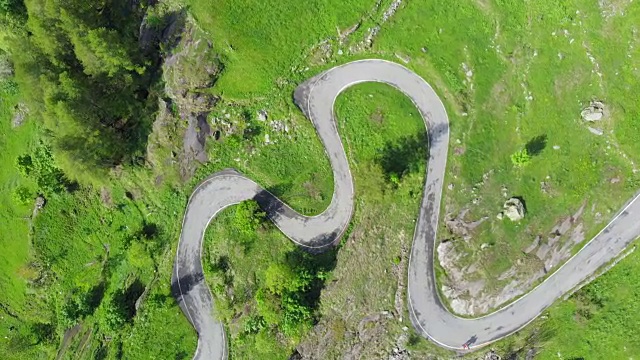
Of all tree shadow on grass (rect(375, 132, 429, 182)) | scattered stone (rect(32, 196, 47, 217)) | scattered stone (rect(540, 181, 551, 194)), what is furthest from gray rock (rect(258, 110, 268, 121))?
scattered stone (rect(32, 196, 47, 217))

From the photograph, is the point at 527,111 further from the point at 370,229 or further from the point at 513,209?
the point at 370,229

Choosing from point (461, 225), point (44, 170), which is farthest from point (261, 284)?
point (44, 170)

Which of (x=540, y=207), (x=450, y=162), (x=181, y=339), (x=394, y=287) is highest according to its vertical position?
(x=450, y=162)

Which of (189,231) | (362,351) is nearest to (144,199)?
(189,231)

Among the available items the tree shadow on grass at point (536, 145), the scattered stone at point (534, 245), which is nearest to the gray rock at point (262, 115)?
the tree shadow on grass at point (536, 145)

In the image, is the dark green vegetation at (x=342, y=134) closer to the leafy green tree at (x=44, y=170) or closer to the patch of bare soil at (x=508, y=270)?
the patch of bare soil at (x=508, y=270)

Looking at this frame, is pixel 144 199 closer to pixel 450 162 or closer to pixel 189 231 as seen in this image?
pixel 189 231
